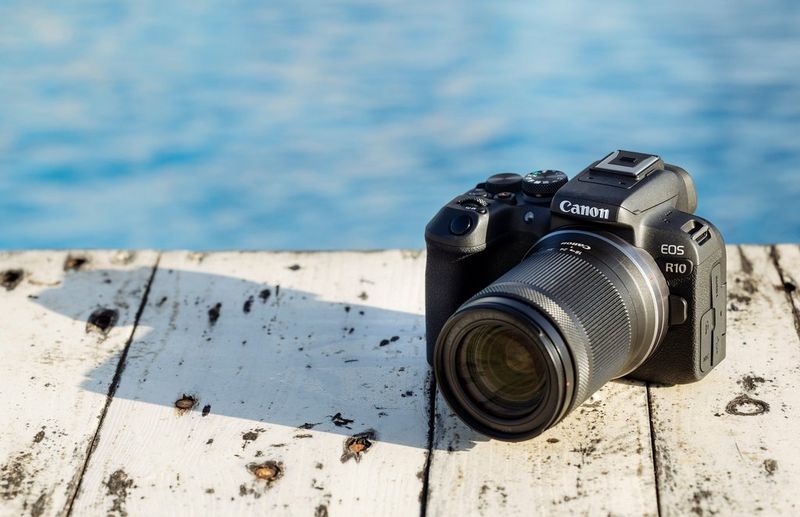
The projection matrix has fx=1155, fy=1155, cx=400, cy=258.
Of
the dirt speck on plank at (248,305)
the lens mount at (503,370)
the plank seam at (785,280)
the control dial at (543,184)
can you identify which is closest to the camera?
the lens mount at (503,370)

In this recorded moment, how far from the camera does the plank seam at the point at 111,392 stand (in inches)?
70.0

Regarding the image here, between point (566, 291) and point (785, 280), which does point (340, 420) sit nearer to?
point (566, 291)

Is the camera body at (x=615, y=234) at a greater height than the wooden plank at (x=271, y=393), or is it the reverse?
the camera body at (x=615, y=234)

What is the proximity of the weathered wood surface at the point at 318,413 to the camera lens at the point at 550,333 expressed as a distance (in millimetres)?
105

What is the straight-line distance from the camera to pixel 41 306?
93.6 inches

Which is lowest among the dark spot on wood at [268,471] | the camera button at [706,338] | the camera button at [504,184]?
the dark spot on wood at [268,471]

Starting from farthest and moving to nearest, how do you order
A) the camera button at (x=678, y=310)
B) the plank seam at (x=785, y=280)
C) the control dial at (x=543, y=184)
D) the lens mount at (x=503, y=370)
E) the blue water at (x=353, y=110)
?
1. the blue water at (x=353, y=110)
2. the plank seam at (x=785, y=280)
3. the control dial at (x=543, y=184)
4. the camera button at (x=678, y=310)
5. the lens mount at (x=503, y=370)

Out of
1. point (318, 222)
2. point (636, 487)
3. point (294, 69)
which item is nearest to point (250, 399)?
point (636, 487)

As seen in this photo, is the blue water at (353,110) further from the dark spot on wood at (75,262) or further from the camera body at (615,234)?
the camera body at (615,234)

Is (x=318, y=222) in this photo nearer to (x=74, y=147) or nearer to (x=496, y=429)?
(x=74, y=147)

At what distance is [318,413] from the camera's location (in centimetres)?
198

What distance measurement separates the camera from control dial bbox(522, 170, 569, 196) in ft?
6.57

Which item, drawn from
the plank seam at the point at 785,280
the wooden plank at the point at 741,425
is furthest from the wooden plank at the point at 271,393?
the plank seam at the point at 785,280

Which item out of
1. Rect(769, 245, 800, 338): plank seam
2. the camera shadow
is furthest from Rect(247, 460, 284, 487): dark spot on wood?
Rect(769, 245, 800, 338): plank seam
